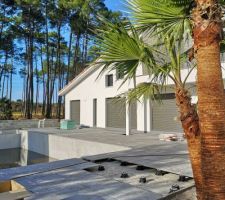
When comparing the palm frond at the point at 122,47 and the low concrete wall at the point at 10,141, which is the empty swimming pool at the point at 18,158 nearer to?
the low concrete wall at the point at 10,141

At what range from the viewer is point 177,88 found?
163 inches

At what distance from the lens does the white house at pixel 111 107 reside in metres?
17.8

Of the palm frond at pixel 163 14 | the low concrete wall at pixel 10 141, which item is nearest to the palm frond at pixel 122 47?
the palm frond at pixel 163 14

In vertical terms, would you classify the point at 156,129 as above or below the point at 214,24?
below

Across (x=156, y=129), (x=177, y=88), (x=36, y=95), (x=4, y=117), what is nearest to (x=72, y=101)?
(x=4, y=117)

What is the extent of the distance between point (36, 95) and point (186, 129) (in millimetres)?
42485

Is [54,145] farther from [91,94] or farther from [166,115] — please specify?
[91,94]

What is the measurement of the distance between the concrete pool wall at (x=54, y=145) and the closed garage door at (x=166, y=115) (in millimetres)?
5141

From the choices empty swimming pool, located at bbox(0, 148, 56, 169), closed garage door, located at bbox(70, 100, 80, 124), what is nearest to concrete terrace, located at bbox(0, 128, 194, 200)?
empty swimming pool, located at bbox(0, 148, 56, 169)

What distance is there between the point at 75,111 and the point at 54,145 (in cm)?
1010

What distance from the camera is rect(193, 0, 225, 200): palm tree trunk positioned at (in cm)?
296

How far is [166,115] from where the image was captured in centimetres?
1798

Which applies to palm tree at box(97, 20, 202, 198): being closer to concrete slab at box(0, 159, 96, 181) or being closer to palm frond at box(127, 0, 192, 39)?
palm frond at box(127, 0, 192, 39)

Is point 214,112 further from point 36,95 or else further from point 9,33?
point 36,95
